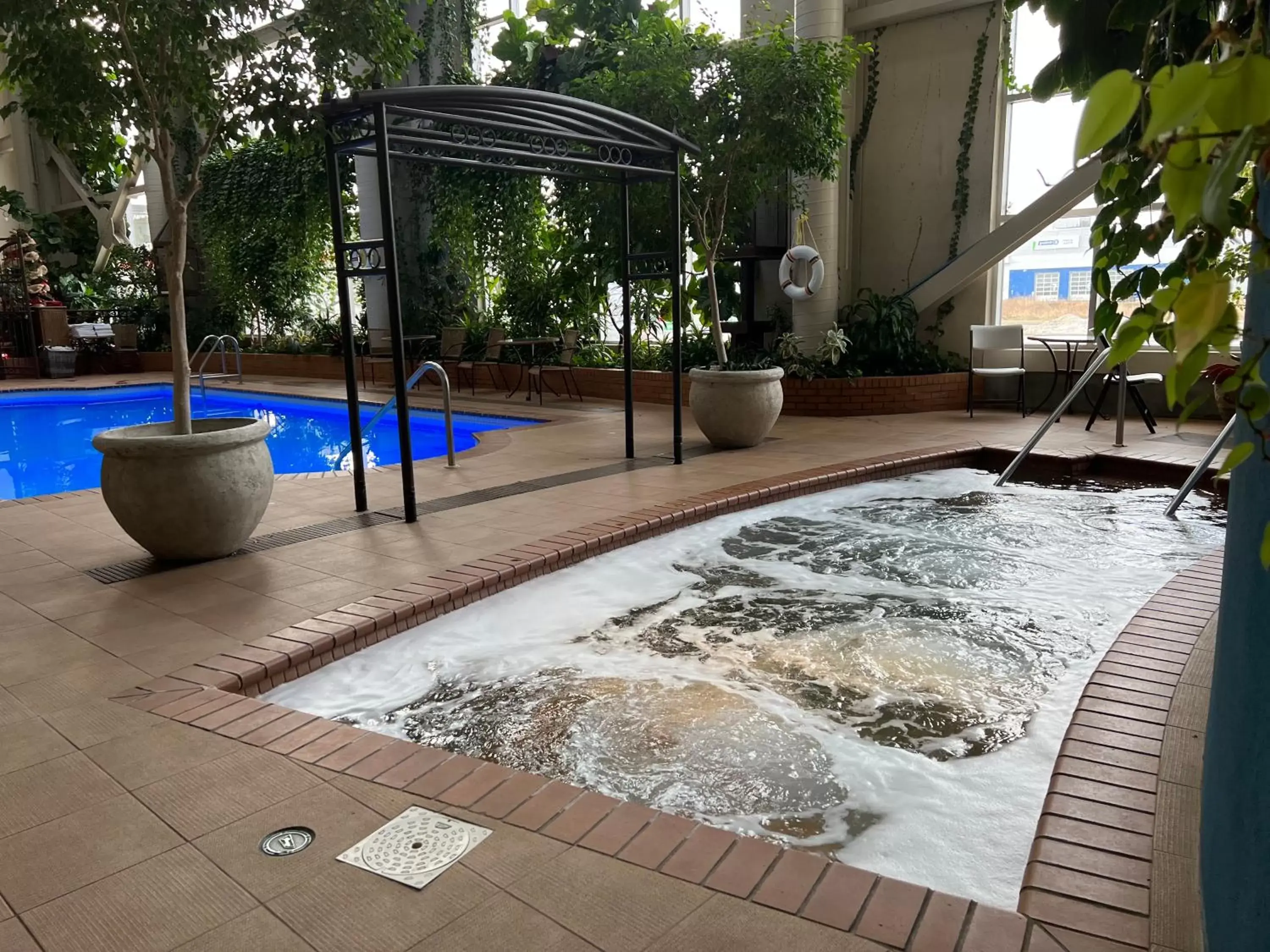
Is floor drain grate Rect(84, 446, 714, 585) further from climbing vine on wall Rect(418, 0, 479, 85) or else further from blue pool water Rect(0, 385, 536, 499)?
climbing vine on wall Rect(418, 0, 479, 85)

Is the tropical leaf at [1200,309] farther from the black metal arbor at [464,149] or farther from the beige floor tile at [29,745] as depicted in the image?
the black metal arbor at [464,149]

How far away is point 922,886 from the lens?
67.2 inches

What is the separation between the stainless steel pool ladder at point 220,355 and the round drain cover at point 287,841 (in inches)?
431

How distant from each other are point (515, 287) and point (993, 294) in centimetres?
568

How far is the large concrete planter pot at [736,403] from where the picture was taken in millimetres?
6316

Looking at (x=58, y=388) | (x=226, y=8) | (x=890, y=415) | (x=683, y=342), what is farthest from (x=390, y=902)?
(x=58, y=388)

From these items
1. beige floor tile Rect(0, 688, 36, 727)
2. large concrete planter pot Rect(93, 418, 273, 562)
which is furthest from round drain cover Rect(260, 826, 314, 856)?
large concrete planter pot Rect(93, 418, 273, 562)

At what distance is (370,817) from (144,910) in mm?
441

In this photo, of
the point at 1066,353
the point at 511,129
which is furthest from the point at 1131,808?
the point at 1066,353

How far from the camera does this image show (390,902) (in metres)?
1.67

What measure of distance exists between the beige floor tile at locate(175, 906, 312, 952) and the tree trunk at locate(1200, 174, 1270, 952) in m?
1.42

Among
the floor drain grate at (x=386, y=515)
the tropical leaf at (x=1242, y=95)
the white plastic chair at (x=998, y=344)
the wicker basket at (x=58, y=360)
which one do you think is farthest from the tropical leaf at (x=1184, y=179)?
the wicker basket at (x=58, y=360)

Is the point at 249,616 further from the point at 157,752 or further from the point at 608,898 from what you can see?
the point at 608,898

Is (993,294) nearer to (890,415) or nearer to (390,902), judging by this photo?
(890,415)
